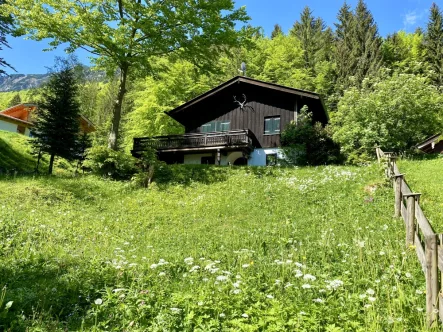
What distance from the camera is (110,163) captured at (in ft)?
60.4

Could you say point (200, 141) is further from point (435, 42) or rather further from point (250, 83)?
point (435, 42)

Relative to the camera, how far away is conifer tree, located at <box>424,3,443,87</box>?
1636 inches

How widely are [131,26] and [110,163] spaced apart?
25.4 feet

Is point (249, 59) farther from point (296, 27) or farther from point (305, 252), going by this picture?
point (305, 252)

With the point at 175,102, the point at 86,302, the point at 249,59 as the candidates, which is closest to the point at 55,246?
the point at 86,302

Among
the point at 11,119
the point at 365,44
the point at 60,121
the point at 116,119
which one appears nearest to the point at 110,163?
the point at 116,119

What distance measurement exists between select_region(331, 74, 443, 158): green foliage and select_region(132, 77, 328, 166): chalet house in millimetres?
3495

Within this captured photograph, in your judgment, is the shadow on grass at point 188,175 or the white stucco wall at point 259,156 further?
the white stucco wall at point 259,156

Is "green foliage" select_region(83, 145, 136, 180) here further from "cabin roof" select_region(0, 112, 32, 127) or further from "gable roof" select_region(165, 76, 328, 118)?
"cabin roof" select_region(0, 112, 32, 127)

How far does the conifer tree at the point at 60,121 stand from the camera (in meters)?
20.1

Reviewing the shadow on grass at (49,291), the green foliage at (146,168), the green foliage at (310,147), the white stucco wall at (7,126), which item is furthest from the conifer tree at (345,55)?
the shadow on grass at (49,291)

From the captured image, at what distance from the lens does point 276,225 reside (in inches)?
381

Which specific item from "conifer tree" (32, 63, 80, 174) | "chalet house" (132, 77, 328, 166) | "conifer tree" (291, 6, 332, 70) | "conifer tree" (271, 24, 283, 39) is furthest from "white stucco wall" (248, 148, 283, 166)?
"conifer tree" (271, 24, 283, 39)

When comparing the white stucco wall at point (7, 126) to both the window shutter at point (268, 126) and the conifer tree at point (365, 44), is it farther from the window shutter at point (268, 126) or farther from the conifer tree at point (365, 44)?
the conifer tree at point (365, 44)
